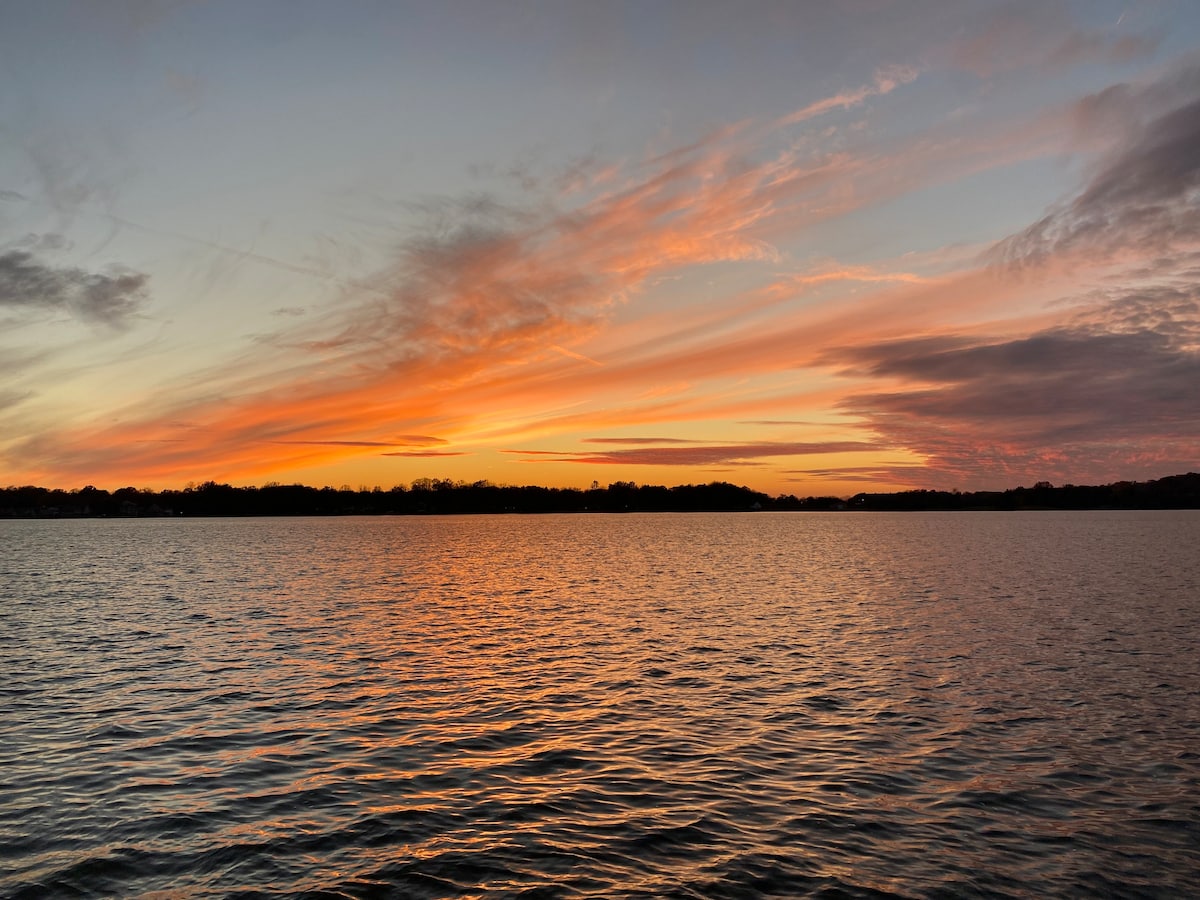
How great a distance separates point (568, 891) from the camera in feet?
47.7

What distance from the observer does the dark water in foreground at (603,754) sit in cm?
1558

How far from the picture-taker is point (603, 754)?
22938 mm

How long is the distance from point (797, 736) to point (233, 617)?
4386 cm

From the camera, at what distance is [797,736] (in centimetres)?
2478

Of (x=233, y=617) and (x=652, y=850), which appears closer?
(x=652, y=850)

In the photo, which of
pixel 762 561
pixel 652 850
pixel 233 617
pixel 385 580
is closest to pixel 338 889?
pixel 652 850

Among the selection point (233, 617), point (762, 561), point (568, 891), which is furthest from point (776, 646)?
point (762, 561)

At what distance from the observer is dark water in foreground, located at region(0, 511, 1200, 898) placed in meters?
15.6

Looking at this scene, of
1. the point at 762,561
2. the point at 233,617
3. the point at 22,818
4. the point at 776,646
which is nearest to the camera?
the point at 22,818

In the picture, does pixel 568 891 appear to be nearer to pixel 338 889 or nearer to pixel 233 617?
pixel 338 889

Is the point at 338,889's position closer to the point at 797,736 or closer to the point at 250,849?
the point at 250,849

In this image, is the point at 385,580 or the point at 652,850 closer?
the point at 652,850

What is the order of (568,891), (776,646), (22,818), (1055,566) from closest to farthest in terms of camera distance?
(568,891) < (22,818) < (776,646) < (1055,566)

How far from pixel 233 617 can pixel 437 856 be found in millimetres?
44450
